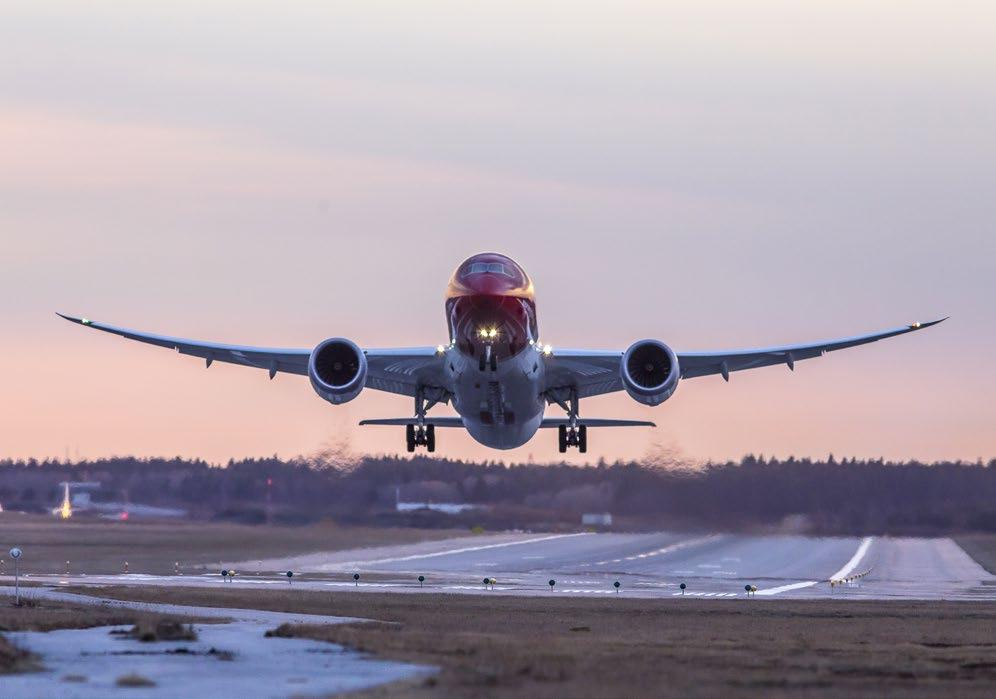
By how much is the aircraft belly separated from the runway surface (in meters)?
6.08

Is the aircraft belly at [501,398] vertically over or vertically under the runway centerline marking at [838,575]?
over

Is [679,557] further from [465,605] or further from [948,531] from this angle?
[465,605]

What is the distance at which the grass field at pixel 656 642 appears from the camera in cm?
2461

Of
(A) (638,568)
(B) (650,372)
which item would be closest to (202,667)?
(B) (650,372)

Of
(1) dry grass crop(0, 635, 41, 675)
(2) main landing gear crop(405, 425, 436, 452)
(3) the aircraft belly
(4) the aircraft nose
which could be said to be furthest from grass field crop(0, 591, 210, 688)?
(2) main landing gear crop(405, 425, 436, 452)

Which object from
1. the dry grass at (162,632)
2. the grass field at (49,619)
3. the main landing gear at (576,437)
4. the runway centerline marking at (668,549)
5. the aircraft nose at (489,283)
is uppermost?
the aircraft nose at (489,283)

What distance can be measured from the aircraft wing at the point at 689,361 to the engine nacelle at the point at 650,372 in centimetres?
54

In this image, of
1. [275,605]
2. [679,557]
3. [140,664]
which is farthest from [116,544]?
[140,664]

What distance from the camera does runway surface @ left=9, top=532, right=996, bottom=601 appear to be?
180 ft

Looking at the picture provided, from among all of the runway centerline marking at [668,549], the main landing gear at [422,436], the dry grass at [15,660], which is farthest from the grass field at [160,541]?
the dry grass at [15,660]

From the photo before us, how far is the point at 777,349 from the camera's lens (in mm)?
49156

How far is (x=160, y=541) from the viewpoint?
3135 inches

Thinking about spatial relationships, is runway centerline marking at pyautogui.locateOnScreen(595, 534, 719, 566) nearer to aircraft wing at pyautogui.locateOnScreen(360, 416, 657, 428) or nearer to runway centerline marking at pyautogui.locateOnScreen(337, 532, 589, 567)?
runway centerline marking at pyautogui.locateOnScreen(337, 532, 589, 567)

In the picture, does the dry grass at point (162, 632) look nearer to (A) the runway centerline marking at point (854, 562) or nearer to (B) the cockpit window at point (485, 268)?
(B) the cockpit window at point (485, 268)
